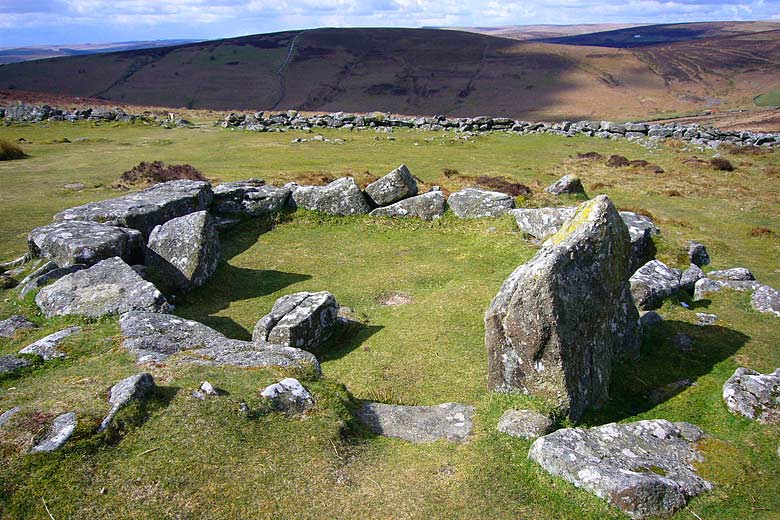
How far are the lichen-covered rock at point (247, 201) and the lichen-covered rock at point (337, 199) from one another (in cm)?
85

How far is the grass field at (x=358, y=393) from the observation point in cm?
680

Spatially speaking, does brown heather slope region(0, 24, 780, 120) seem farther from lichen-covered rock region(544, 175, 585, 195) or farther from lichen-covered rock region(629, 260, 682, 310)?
lichen-covered rock region(629, 260, 682, 310)

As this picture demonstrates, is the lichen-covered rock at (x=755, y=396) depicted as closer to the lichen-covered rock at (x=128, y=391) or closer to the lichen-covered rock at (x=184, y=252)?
the lichen-covered rock at (x=128, y=391)

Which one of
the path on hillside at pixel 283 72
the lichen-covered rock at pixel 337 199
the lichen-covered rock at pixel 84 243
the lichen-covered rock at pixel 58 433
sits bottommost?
the lichen-covered rock at pixel 337 199

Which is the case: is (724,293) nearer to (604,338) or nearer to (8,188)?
(604,338)

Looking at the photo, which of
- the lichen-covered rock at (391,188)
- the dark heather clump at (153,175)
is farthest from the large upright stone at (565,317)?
the dark heather clump at (153,175)

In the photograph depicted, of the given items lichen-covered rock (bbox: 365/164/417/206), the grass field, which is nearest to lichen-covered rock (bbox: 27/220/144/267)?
the grass field

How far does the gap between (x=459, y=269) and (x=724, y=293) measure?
6.88 meters

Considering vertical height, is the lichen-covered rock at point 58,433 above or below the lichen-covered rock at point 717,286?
above

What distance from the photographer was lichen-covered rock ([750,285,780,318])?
13.3m

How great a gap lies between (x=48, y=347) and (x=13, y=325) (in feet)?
7.02

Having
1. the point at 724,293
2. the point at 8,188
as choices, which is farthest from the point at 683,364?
the point at 8,188

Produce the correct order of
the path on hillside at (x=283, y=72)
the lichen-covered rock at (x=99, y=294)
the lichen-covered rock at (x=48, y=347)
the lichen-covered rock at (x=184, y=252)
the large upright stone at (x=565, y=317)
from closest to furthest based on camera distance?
1. the large upright stone at (x=565, y=317)
2. the lichen-covered rock at (x=48, y=347)
3. the lichen-covered rock at (x=99, y=294)
4. the lichen-covered rock at (x=184, y=252)
5. the path on hillside at (x=283, y=72)

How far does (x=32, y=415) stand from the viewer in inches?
290
